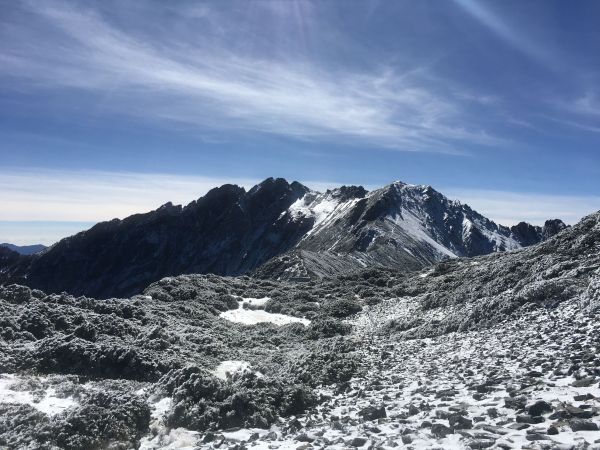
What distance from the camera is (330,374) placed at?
1894cm

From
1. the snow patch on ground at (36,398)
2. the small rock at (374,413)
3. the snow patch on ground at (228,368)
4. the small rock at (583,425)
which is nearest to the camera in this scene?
the small rock at (583,425)

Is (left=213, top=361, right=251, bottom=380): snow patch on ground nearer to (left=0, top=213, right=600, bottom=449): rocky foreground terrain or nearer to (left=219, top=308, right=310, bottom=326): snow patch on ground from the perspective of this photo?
(left=0, top=213, right=600, bottom=449): rocky foreground terrain

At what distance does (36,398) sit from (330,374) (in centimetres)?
1010

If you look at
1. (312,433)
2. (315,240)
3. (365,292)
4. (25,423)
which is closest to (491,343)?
(312,433)

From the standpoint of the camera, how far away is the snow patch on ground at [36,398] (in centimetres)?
1418

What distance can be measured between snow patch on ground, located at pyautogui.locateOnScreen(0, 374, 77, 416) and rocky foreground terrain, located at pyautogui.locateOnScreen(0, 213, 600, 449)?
56 millimetres

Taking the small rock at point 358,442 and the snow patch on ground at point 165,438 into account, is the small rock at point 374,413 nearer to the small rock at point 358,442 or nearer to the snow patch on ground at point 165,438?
the small rock at point 358,442

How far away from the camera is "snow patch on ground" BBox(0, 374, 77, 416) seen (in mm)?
14184

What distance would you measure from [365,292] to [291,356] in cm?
2562

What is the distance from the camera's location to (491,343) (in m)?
18.5

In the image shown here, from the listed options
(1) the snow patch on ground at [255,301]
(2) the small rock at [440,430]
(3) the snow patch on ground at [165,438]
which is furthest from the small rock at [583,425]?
(1) the snow patch on ground at [255,301]

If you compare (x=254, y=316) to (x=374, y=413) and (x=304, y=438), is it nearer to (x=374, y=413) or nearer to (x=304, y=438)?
(x=374, y=413)

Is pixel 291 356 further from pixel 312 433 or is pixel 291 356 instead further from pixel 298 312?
pixel 298 312

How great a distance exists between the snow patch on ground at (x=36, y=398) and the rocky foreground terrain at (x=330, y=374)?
0.18ft
